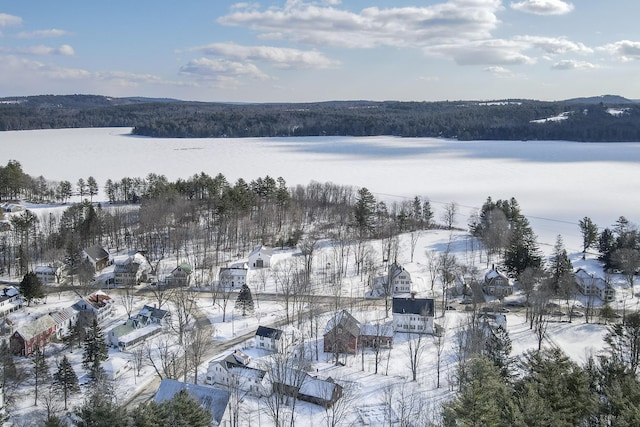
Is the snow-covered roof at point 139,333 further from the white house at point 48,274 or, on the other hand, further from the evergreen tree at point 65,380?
the white house at point 48,274

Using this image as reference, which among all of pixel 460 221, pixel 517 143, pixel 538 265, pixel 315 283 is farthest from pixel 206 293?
pixel 517 143

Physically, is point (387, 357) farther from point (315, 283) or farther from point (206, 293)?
point (206, 293)

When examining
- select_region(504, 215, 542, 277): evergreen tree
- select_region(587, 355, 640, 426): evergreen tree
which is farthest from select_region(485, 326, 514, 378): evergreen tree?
select_region(504, 215, 542, 277): evergreen tree

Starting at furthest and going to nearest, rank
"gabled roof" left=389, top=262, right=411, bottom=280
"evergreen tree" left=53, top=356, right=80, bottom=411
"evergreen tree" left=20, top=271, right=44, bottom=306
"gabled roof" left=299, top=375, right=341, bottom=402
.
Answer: "gabled roof" left=389, top=262, right=411, bottom=280 < "evergreen tree" left=20, top=271, right=44, bottom=306 < "gabled roof" left=299, top=375, right=341, bottom=402 < "evergreen tree" left=53, top=356, right=80, bottom=411

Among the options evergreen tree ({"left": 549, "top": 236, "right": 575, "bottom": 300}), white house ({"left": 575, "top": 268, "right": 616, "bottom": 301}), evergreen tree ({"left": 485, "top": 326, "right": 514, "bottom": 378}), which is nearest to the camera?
evergreen tree ({"left": 485, "top": 326, "right": 514, "bottom": 378})

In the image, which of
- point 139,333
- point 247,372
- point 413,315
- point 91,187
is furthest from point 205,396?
point 91,187

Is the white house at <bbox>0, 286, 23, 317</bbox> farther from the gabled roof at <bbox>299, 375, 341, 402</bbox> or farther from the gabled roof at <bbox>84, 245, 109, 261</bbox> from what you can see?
the gabled roof at <bbox>299, 375, 341, 402</bbox>
